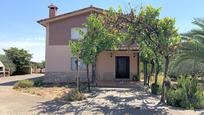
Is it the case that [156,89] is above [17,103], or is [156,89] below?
above

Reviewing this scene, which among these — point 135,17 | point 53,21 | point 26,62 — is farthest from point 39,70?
point 135,17

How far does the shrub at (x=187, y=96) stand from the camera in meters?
15.1

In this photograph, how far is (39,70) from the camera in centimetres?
5603

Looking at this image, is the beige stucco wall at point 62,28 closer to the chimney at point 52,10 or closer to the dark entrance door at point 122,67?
the chimney at point 52,10

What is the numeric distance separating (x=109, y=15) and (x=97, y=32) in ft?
9.60

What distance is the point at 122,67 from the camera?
94.5ft

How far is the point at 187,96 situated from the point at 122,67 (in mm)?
13459

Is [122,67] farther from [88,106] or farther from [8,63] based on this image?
[8,63]

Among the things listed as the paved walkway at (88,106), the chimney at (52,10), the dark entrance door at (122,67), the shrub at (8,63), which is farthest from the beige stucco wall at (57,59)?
the shrub at (8,63)

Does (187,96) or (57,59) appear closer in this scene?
(187,96)

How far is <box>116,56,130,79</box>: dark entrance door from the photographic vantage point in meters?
28.7

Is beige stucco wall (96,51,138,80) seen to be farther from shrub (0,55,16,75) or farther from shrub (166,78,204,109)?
shrub (0,55,16,75)

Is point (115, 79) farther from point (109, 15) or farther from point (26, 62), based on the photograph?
point (26, 62)

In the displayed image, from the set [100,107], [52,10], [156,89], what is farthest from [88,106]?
[52,10]
